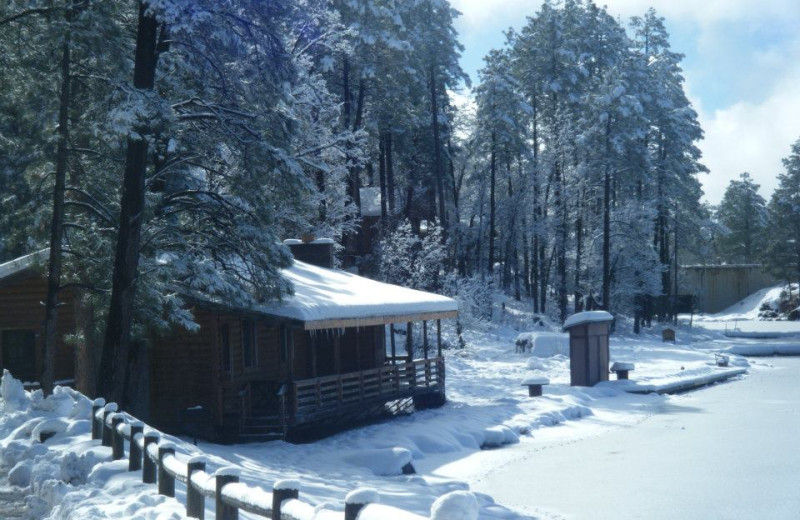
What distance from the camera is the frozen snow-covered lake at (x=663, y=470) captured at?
13.9 m

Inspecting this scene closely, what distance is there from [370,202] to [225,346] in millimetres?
32648

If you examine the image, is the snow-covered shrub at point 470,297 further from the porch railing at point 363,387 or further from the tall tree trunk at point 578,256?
the porch railing at point 363,387

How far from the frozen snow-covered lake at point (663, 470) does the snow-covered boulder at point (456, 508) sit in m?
9.45

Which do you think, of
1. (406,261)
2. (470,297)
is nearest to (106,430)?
(406,261)

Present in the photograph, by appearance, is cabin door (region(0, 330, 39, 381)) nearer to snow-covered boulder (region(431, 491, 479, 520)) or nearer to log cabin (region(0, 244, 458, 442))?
log cabin (region(0, 244, 458, 442))

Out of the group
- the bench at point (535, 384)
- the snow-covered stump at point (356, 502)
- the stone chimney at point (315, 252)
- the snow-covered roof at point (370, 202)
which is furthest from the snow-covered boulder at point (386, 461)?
the snow-covered roof at point (370, 202)

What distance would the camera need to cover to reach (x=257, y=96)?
1769 cm

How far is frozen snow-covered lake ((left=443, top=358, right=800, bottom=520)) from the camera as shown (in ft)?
45.6

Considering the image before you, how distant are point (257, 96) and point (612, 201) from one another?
49.4m

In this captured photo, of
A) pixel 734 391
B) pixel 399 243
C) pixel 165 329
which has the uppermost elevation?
pixel 399 243

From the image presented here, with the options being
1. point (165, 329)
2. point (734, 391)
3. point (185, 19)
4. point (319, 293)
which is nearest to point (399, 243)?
point (734, 391)

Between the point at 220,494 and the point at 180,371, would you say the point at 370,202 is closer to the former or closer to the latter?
the point at 180,371

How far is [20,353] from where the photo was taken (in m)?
23.2

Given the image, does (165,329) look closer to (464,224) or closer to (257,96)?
(257,96)
